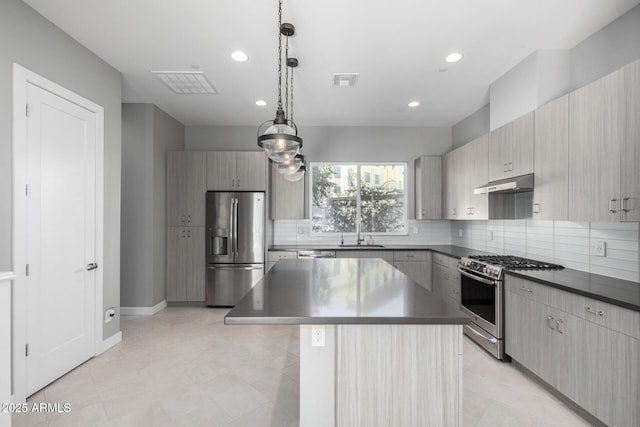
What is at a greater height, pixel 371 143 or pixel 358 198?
pixel 371 143

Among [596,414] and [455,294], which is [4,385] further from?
[455,294]

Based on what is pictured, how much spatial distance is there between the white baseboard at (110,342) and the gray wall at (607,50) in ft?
17.3

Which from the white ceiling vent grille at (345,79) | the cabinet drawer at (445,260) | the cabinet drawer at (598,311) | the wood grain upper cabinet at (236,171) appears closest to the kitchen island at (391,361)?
the cabinet drawer at (598,311)

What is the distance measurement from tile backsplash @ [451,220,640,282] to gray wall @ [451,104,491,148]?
1350 millimetres

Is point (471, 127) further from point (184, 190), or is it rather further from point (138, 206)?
point (138, 206)

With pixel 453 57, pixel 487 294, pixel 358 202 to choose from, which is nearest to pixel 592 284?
pixel 487 294

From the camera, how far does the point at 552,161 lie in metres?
2.54

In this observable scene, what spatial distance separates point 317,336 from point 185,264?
142 inches

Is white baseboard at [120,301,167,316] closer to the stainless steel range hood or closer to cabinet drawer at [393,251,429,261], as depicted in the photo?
cabinet drawer at [393,251,429,261]

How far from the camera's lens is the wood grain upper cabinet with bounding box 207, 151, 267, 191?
4.69 m

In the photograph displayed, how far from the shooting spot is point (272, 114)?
4.61 meters

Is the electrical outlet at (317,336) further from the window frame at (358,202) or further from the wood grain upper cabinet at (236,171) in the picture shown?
the window frame at (358,202)

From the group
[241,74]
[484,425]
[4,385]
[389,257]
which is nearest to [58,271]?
[4,385]

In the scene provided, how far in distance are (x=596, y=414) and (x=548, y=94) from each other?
2.63 m
